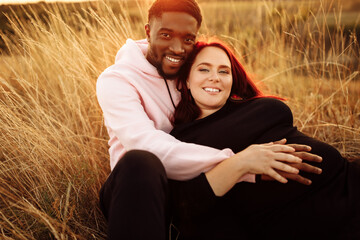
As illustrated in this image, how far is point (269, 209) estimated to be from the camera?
1.62m

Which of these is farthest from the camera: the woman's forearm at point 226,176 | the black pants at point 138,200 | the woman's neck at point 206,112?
the woman's neck at point 206,112

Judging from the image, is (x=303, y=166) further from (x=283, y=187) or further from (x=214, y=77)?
(x=214, y=77)

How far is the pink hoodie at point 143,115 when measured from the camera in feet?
5.32

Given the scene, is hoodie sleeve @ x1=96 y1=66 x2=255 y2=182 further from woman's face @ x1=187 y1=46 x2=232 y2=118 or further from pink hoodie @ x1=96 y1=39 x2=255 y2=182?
woman's face @ x1=187 y1=46 x2=232 y2=118

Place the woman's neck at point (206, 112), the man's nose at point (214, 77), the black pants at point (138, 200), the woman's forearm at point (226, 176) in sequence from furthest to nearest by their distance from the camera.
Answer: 1. the woman's neck at point (206, 112)
2. the man's nose at point (214, 77)
3. the woman's forearm at point (226, 176)
4. the black pants at point (138, 200)

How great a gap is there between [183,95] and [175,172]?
0.76m

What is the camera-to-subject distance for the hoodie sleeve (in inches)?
63.4

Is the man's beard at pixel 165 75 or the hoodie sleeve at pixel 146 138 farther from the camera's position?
the man's beard at pixel 165 75

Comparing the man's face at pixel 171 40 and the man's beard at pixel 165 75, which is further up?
the man's face at pixel 171 40

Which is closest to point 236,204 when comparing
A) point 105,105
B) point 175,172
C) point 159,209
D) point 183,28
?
point 175,172

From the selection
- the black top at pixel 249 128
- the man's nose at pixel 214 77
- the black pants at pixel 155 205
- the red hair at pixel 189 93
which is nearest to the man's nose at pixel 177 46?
the red hair at pixel 189 93

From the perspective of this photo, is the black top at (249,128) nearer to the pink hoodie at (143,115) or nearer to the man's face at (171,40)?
the pink hoodie at (143,115)

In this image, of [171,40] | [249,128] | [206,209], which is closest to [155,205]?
[206,209]

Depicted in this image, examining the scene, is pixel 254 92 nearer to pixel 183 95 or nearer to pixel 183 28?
pixel 183 95
